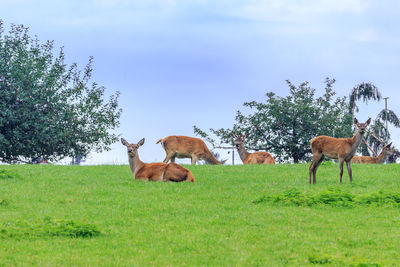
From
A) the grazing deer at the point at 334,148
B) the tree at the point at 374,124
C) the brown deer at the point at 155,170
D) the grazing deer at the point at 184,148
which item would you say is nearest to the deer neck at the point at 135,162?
the brown deer at the point at 155,170

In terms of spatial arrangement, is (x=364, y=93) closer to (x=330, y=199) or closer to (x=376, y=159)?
(x=376, y=159)

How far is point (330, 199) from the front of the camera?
15.1m

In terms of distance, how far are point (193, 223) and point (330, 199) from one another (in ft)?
14.9

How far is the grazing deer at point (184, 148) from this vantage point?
1113 inches

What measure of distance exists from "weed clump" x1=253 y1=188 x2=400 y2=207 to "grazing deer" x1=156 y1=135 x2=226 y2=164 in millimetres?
13150

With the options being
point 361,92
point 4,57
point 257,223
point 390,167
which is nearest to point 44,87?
point 4,57

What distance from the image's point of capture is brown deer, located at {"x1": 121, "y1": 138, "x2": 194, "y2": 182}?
61.2 ft

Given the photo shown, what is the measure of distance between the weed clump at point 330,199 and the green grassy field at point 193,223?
27mm

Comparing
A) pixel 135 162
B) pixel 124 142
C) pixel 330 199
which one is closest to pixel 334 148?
pixel 330 199

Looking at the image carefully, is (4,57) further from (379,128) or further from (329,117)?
(379,128)

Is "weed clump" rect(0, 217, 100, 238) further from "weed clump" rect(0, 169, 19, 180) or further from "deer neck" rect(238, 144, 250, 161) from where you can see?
"deer neck" rect(238, 144, 250, 161)

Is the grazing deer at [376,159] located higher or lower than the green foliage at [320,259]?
higher

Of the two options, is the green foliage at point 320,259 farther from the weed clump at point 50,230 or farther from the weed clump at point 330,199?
the weed clump at point 330,199

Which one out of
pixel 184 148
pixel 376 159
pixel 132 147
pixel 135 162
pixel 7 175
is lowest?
pixel 7 175
